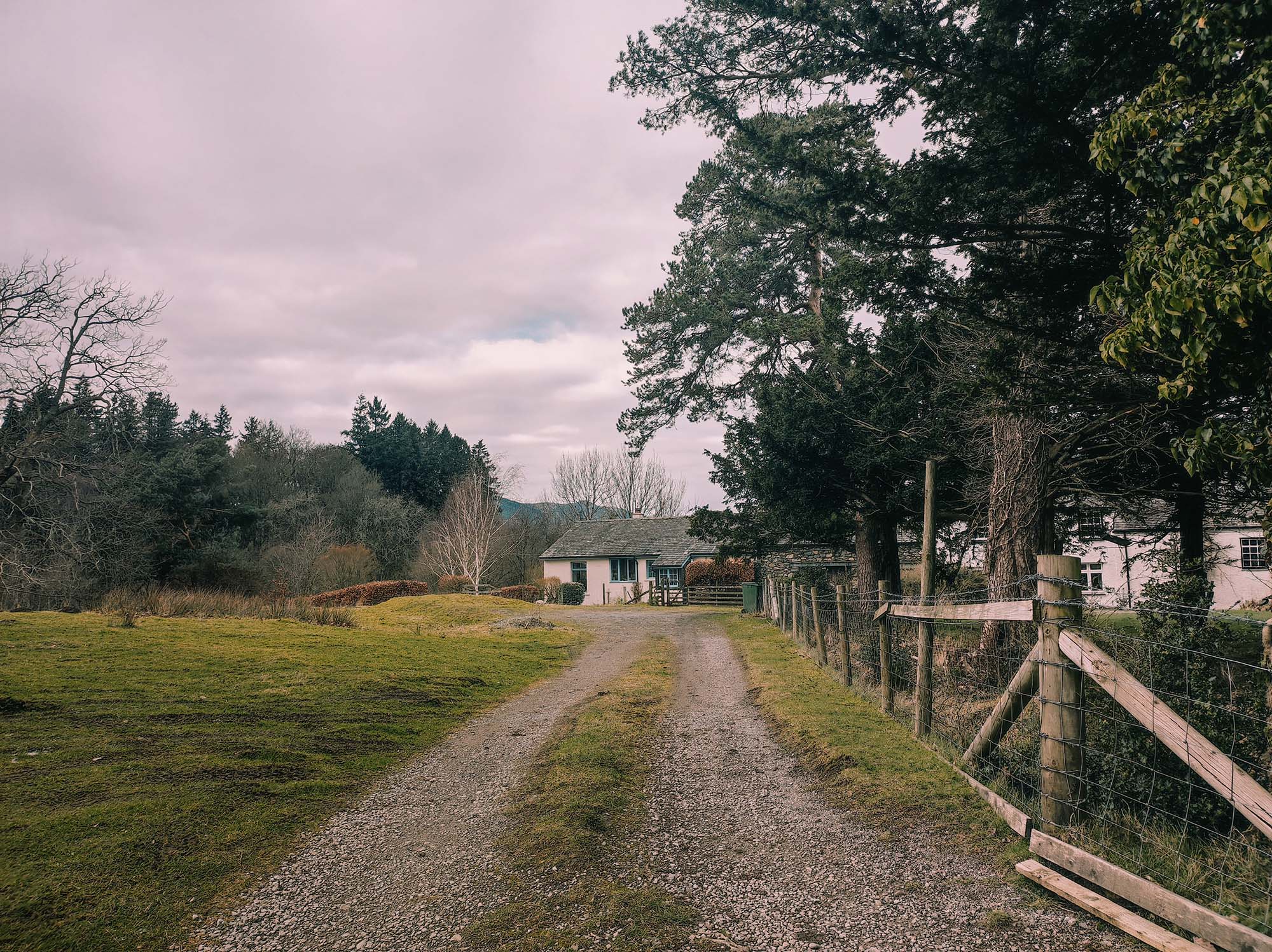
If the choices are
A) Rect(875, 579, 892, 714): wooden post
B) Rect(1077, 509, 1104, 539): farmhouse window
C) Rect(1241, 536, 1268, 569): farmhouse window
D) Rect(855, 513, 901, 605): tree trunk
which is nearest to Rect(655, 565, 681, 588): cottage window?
Rect(855, 513, 901, 605): tree trunk

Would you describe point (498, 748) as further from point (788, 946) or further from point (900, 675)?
point (900, 675)

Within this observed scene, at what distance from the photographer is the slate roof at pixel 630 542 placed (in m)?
41.2

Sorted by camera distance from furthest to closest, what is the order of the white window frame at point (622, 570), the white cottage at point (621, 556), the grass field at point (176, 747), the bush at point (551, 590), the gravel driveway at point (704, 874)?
the white window frame at point (622, 570), the white cottage at point (621, 556), the bush at point (551, 590), the grass field at point (176, 747), the gravel driveway at point (704, 874)

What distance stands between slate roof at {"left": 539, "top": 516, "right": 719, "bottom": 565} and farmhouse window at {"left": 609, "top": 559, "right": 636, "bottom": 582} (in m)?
0.38

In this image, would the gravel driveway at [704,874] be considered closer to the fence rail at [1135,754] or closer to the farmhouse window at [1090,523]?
the fence rail at [1135,754]

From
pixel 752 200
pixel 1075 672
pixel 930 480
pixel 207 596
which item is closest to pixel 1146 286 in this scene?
pixel 1075 672

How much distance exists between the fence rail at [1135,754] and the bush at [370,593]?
28.8 metres

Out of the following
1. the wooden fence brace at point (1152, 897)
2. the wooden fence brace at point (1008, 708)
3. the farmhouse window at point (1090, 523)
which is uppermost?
the farmhouse window at point (1090, 523)

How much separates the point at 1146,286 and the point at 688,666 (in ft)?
33.6

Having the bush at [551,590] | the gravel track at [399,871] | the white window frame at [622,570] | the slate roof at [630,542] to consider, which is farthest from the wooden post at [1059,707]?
the white window frame at [622,570]

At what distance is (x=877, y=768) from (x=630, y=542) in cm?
3810

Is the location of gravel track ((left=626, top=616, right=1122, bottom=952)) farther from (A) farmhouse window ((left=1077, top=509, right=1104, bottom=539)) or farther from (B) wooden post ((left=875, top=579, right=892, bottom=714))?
(A) farmhouse window ((left=1077, top=509, right=1104, bottom=539))

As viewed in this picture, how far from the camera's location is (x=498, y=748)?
7.47m

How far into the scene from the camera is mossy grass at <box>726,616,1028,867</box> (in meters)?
4.86
